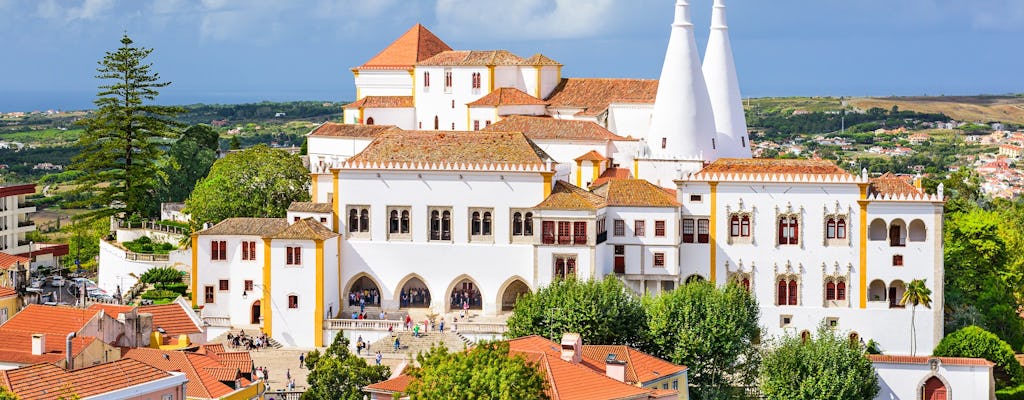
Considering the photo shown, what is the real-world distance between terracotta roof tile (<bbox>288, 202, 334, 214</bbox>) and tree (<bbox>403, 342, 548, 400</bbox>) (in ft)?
72.8

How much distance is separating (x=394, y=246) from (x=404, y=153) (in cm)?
327

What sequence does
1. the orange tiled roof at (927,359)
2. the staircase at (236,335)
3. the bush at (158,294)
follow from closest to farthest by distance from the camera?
1. the orange tiled roof at (927,359)
2. the staircase at (236,335)
3. the bush at (158,294)

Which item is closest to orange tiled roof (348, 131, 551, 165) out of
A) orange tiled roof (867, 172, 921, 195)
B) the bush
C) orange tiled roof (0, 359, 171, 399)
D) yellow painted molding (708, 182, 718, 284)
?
yellow painted molding (708, 182, 718, 284)

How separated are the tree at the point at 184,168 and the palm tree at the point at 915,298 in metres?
33.6

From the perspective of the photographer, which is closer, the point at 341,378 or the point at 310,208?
the point at 341,378

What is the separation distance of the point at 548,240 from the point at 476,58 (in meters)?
19.7

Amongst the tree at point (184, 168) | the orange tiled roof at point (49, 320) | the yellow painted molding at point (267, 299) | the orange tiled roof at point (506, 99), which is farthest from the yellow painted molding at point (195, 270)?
the orange tiled roof at point (506, 99)

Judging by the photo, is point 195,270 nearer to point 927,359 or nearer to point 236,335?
point 236,335

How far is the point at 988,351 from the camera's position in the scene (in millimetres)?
61688

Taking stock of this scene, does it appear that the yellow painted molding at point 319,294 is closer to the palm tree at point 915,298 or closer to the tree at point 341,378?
the tree at point 341,378

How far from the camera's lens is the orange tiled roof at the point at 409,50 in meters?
84.9

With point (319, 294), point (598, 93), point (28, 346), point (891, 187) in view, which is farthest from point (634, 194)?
point (28, 346)

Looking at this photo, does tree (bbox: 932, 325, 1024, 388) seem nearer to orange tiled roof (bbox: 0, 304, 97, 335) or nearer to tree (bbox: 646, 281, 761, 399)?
tree (bbox: 646, 281, 761, 399)

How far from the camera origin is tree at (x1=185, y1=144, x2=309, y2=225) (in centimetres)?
7138
